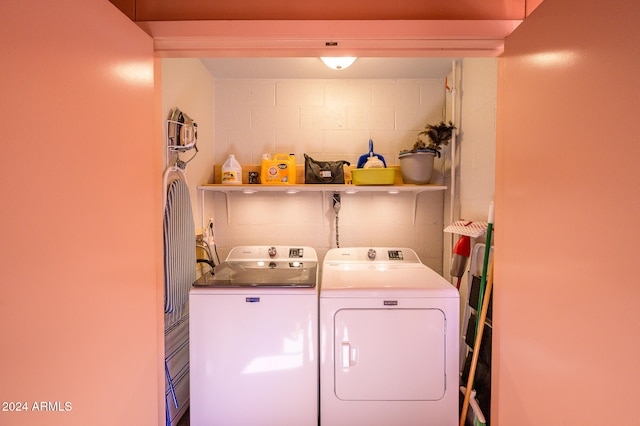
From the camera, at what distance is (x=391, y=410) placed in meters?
1.63

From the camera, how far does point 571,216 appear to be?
0.77 metres

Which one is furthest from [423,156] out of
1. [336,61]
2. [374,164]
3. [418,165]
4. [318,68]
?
[318,68]

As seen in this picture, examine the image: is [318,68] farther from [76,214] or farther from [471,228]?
[76,214]

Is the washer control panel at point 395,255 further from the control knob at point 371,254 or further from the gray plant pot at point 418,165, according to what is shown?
the gray plant pot at point 418,165

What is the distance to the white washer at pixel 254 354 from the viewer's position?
1644mm

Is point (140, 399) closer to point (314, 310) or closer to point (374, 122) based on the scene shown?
point (314, 310)

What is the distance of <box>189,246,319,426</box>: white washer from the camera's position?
164 centimetres

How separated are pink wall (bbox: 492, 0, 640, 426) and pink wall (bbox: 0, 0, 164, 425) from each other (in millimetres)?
1318

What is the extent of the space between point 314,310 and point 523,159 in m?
1.26

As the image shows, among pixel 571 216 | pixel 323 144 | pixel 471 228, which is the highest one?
pixel 323 144

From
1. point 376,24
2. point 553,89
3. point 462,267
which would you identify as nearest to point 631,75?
point 553,89

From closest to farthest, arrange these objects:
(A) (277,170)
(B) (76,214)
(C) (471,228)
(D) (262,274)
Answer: (B) (76,214) → (C) (471,228) → (D) (262,274) → (A) (277,170)

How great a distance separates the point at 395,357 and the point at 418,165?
1.34 metres

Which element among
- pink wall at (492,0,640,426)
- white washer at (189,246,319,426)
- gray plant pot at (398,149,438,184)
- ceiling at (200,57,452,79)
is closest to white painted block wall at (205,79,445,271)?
ceiling at (200,57,452,79)
